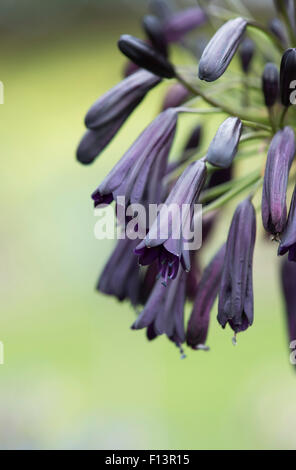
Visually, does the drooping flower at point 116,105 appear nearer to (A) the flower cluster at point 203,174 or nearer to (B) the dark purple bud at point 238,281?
(A) the flower cluster at point 203,174

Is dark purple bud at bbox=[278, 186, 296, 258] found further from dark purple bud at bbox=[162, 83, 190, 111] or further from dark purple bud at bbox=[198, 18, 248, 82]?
dark purple bud at bbox=[162, 83, 190, 111]

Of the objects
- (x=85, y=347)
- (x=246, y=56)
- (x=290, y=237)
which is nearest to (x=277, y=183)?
(x=290, y=237)

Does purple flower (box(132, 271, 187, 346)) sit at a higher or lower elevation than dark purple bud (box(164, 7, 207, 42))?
lower

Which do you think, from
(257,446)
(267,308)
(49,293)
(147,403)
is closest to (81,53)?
(49,293)

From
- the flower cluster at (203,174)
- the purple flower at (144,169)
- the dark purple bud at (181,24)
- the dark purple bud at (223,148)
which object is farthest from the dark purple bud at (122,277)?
the dark purple bud at (181,24)

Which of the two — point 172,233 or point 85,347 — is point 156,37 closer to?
point 172,233

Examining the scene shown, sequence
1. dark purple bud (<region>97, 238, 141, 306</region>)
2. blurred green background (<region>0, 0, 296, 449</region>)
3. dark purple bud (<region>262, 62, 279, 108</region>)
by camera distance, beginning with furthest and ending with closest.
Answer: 1. blurred green background (<region>0, 0, 296, 449</region>)
2. dark purple bud (<region>97, 238, 141, 306</region>)
3. dark purple bud (<region>262, 62, 279, 108</region>)

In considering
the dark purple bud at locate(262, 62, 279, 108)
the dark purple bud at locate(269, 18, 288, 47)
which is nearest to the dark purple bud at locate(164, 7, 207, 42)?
the dark purple bud at locate(269, 18, 288, 47)

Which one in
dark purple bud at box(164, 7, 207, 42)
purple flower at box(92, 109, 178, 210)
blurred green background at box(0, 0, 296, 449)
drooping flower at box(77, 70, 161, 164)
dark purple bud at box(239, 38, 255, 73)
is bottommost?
blurred green background at box(0, 0, 296, 449)
